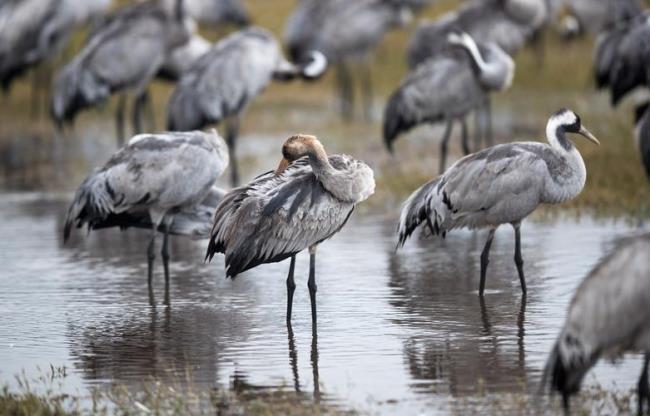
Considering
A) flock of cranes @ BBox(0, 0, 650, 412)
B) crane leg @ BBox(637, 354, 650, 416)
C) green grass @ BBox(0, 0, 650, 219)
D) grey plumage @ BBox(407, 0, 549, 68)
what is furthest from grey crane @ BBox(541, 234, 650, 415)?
grey plumage @ BBox(407, 0, 549, 68)

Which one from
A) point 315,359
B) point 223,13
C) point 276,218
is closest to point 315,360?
point 315,359

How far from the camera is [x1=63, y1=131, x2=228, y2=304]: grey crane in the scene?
31.8ft

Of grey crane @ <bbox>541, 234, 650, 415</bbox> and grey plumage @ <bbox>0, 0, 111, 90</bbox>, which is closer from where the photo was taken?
grey crane @ <bbox>541, 234, 650, 415</bbox>

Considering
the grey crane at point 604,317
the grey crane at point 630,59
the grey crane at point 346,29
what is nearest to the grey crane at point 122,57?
the grey crane at point 346,29

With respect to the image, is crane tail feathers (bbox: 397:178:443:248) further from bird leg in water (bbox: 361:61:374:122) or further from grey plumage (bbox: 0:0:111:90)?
bird leg in water (bbox: 361:61:374:122)

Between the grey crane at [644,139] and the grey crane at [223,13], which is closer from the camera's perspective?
the grey crane at [644,139]

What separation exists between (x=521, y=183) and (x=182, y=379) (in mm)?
2723

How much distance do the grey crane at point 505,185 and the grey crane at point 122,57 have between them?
7.91 metres

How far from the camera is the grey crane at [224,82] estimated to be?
49.4 ft

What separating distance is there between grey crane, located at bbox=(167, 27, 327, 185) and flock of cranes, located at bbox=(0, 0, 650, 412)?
0.05 feet

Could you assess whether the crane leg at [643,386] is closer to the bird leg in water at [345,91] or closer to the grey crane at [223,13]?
the bird leg in water at [345,91]

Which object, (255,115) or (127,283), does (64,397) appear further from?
(255,115)

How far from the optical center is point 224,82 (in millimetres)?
15102

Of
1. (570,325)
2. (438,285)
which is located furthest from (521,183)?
(570,325)
